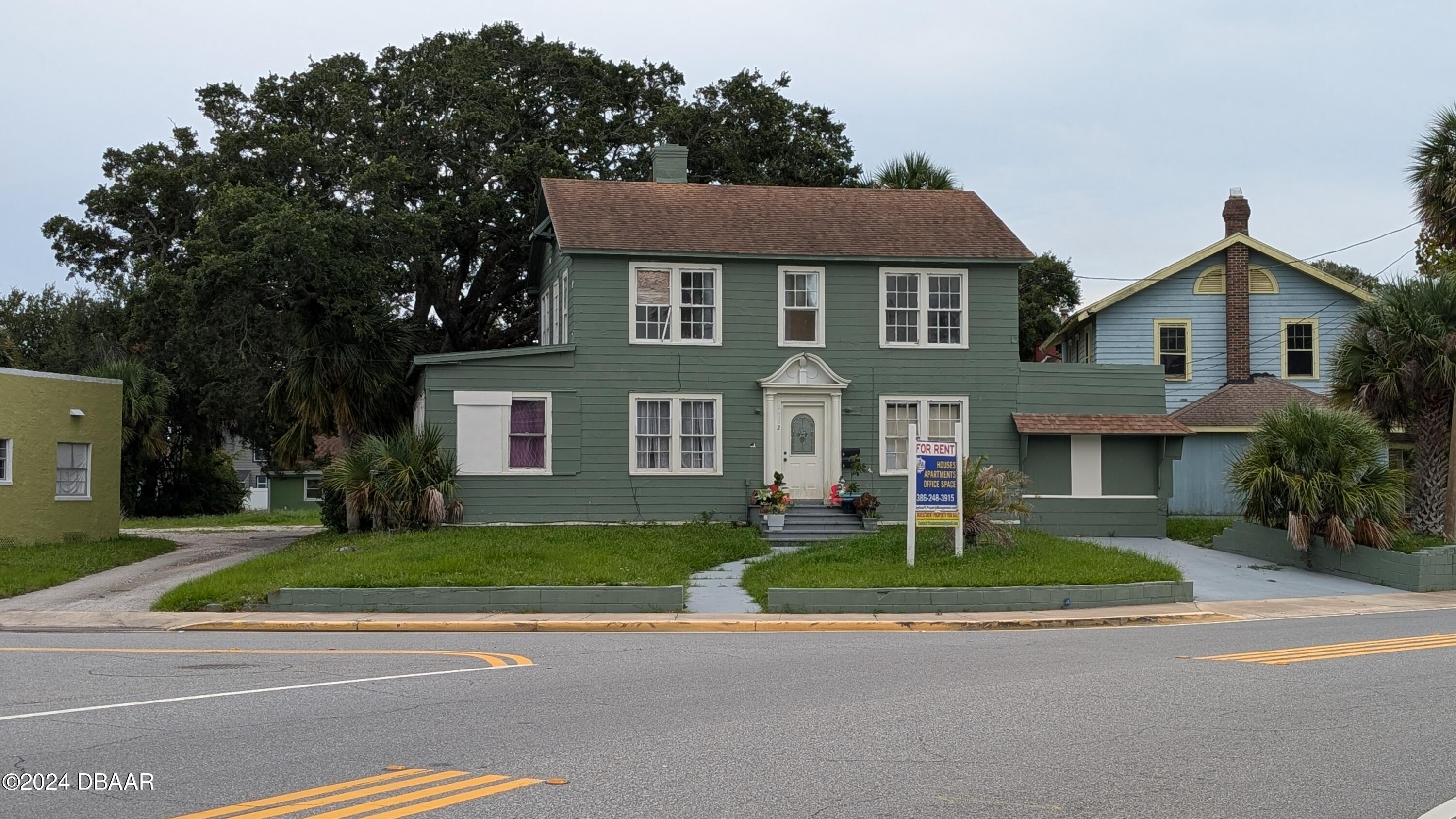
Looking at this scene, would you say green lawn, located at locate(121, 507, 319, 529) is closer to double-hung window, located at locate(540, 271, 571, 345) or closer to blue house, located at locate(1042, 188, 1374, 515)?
double-hung window, located at locate(540, 271, 571, 345)

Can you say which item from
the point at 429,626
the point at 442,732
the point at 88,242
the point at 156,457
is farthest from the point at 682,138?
the point at 442,732

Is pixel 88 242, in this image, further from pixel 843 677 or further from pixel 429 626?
pixel 843 677

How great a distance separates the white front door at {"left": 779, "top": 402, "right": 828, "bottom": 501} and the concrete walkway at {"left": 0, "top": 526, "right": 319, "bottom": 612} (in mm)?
10588

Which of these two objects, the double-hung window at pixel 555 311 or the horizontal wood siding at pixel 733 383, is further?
the double-hung window at pixel 555 311

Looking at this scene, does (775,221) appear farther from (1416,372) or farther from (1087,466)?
(1416,372)

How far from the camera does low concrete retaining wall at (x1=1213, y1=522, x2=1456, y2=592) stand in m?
21.2

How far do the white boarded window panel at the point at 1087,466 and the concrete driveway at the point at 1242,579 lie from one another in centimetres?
187

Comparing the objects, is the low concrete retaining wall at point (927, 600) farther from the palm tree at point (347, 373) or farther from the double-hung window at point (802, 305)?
the palm tree at point (347, 373)

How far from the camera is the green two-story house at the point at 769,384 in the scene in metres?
26.7

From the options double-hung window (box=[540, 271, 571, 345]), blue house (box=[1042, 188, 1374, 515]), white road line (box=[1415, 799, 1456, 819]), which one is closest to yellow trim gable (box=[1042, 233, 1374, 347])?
blue house (box=[1042, 188, 1374, 515])

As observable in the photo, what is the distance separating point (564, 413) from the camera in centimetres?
2683

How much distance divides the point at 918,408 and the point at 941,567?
9154mm

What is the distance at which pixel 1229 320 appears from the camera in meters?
35.7

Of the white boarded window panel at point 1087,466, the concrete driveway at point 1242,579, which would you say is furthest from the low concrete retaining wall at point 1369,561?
the white boarded window panel at point 1087,466
